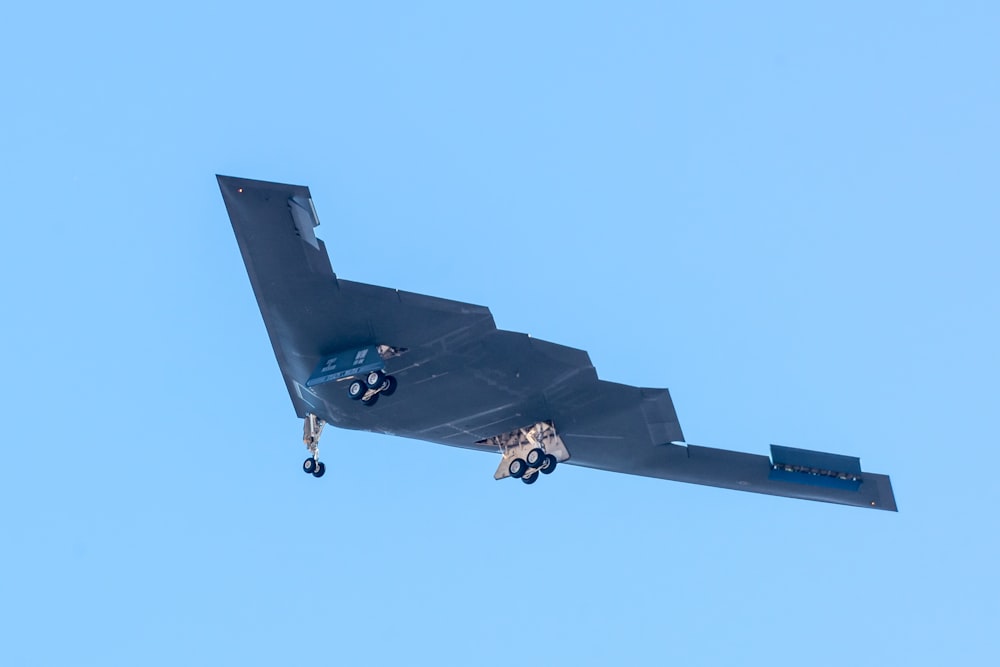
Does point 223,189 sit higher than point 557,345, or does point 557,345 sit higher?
point 223,189

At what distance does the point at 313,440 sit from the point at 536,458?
8959mm

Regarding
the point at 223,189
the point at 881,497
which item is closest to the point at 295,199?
the point at 223,189

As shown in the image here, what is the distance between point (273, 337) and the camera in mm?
57625

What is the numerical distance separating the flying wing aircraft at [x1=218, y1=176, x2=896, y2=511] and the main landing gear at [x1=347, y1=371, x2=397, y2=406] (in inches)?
1.7

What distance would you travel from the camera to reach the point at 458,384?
55.0 metres

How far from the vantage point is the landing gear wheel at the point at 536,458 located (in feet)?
184

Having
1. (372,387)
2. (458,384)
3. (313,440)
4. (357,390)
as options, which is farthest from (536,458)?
(313,440)

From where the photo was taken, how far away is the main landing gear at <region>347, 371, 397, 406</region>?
179 feet

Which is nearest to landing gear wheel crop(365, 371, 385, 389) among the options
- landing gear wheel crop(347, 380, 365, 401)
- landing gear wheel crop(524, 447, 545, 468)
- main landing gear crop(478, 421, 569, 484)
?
landing gear wheel crop(347, 380, 365, 401)

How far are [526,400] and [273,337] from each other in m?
9.20

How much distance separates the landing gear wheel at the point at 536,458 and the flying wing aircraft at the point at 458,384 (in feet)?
0.15

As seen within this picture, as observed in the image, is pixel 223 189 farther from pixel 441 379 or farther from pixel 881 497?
pixel 881 497

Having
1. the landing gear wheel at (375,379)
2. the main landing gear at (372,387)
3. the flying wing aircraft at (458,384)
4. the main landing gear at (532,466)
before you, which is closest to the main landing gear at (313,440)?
the flying wing aircraft at (458,384)

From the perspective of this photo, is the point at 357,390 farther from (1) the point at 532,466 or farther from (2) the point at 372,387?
(1) the point at 532,466
